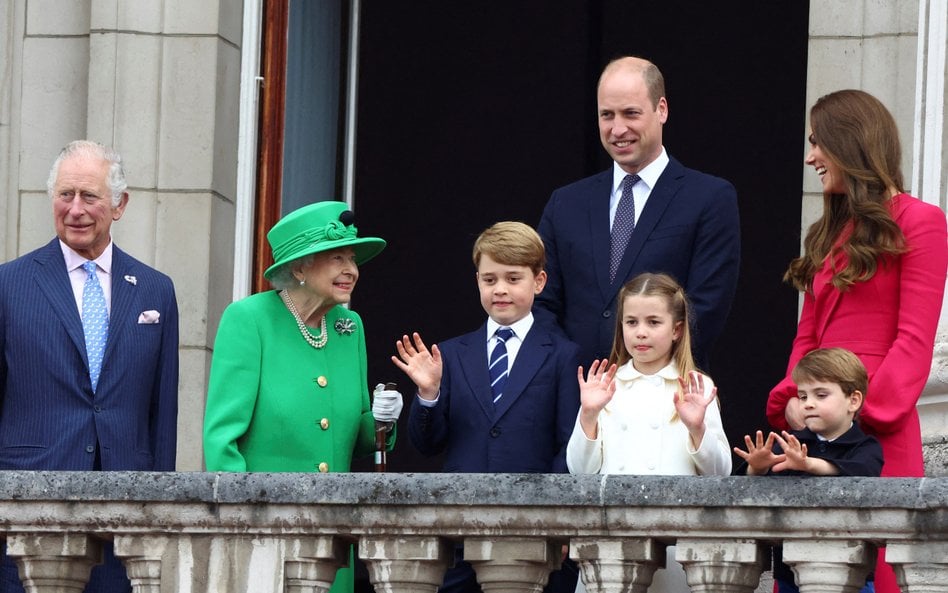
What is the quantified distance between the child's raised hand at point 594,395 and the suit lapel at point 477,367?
591mm

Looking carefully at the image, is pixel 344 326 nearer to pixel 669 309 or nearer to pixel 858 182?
pixel 669 309

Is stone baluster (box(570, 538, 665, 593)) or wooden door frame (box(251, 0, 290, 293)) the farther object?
wooden door frame (box(251, 0, 290, 293))

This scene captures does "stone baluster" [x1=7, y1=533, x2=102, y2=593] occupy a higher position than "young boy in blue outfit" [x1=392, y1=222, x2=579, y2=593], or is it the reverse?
"young boy in blue outfit" [x1=392, y1=222, x2=579, y2=593]

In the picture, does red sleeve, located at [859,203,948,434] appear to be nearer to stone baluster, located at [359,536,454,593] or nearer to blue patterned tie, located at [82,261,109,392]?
stone baluster, located at [359,536,454,593]

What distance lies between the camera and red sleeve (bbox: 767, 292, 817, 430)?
6.09 meters

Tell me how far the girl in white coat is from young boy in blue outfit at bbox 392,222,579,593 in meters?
0.29

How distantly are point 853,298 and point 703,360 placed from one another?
2.06 feet

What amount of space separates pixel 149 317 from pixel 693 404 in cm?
163

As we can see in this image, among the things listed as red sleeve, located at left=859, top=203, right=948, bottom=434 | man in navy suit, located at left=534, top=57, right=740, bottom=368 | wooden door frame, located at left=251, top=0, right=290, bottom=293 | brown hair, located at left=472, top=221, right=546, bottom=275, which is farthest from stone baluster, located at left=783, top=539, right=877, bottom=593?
wooden door frame, located at left=251, top=0, right=290, bottom=293

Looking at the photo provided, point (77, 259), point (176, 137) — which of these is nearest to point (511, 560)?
point (77, 259)

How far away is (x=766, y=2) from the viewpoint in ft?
45.2

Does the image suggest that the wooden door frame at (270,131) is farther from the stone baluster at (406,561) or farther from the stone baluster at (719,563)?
the stone baluster at (719,563)

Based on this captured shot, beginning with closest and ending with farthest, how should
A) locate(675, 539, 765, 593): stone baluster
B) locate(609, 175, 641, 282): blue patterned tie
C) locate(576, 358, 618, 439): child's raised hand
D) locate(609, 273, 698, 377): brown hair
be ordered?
locate(675, 539, 765, 593): stone baluster
locate(576, 358, 618, 439): child's raised hand
locate(609, 273, 698, 377): brown hair
locate(609, 175, 641, 282): blue patterned tie

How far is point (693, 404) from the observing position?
5.79m
